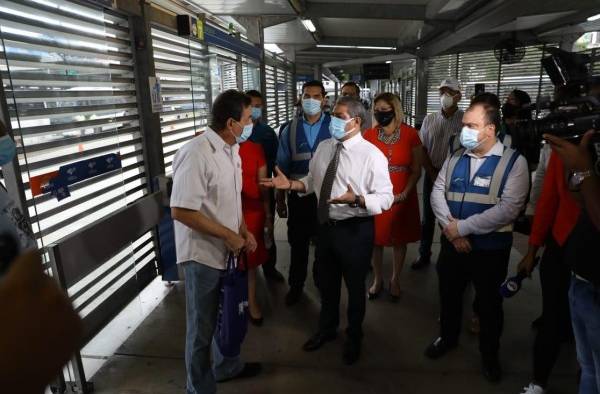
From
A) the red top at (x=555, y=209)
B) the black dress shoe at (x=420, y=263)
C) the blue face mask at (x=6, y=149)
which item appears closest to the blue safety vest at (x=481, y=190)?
the red top at (x=555, y=209)

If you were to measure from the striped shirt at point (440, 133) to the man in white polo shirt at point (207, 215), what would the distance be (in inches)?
86.0

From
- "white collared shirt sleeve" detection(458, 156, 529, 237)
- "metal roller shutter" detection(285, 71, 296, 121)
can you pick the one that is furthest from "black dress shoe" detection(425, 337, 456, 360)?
"metal roller shutter" detection(285, 71, 296, 121)

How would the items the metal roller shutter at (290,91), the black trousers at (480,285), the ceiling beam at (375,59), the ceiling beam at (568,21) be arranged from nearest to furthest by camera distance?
the black trousers at (480,285) < the ceiling beam at (568,21) < the metal roller shutter at (290,91) < the ceiling beam at (375,59)

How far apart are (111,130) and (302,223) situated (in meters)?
1.63

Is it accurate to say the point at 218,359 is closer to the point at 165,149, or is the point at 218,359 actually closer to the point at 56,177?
the point at 56,177

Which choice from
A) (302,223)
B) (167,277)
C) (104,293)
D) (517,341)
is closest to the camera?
(517,341)

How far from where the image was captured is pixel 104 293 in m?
3.15

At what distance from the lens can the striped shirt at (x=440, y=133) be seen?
3.71 metres

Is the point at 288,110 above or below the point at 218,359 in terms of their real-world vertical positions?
above

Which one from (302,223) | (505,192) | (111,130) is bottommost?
(302,223)

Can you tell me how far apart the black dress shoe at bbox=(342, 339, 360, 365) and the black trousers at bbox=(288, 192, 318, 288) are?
896 mm

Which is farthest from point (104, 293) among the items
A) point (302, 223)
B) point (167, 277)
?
point (302, 223)

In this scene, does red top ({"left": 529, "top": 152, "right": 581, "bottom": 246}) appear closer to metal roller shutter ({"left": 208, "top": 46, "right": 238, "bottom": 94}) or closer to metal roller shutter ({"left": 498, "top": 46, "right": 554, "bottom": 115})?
metal roller shutter ({"left": 208, "top": 46, "right": 238, "bottom": 94})

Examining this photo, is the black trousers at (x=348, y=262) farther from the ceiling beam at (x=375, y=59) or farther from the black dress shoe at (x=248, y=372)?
the ceiling beam at (x=375, y=59)
